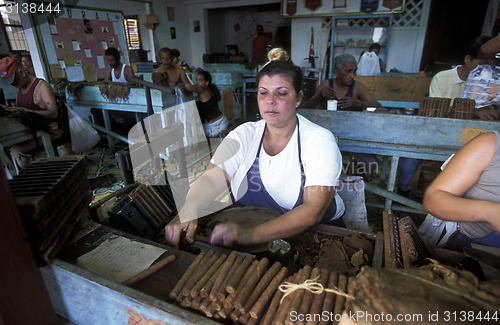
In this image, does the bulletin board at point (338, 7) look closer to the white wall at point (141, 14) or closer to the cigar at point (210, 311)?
the white wall at point (141, 14)

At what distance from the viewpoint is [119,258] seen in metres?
1.27

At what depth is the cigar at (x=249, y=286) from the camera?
93 cm

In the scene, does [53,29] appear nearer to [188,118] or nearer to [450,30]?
[188,118]

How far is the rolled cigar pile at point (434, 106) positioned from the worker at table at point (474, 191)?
157 cm

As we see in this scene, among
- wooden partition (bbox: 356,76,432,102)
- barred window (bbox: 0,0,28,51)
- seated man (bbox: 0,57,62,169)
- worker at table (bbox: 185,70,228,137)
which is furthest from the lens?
barred window (bbox: 0,0,28,51)

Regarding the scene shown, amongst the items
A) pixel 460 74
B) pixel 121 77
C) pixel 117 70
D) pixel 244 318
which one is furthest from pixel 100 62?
pixel 244 318

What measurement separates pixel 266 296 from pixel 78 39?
761cm

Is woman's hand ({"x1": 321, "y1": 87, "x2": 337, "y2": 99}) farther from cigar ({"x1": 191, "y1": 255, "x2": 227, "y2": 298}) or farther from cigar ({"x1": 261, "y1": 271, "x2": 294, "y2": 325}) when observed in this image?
cigar ({"x1": 261, "y1": 271, "x2": 294, "y2": 325})

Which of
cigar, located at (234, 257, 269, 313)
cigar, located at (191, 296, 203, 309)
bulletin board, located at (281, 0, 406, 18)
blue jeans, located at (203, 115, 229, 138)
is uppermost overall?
bulletin board, located at (281, 0, 406, 18)

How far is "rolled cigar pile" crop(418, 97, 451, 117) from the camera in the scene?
284 cm

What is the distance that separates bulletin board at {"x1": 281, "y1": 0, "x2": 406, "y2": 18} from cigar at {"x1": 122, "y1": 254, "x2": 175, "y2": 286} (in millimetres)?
9385

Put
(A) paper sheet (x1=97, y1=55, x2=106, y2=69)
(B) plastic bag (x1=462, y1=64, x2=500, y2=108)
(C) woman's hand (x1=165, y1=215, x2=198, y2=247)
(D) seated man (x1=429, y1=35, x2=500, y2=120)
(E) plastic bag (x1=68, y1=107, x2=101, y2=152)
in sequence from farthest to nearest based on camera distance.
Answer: (A) paper sheet (x1=97, y1=55, x2=106, y2=69) < (E) plastic bag (x1=68, y1=107, x2=101, y2=152) < (D) seated man (x1=429, y1=35, x2=500, y2=120) < (B) plastic bag (x1=462, y1=64, x2=500, y2=108) < (C) woman's hand (x1=165, y1=215, x2=198, y2=247)

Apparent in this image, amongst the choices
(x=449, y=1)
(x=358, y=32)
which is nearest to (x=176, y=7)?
(x=358, y=32)

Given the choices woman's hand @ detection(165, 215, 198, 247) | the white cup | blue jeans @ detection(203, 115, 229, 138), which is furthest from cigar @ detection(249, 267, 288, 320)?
blue jeans @ detection(203, 115, 229, 138)
